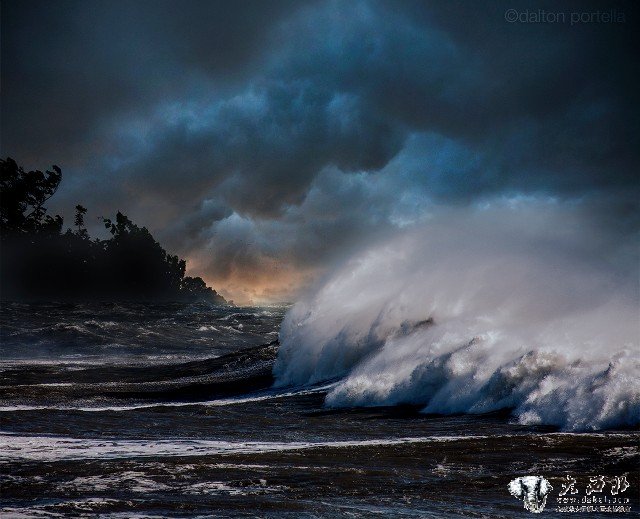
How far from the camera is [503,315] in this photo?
13633 millimetres

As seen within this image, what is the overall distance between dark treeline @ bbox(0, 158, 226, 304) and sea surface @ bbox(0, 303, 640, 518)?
87.5m

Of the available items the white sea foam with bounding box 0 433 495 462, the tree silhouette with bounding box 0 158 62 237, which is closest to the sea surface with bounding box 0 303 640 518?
the white sea foam with bounding box 0 433 495 462

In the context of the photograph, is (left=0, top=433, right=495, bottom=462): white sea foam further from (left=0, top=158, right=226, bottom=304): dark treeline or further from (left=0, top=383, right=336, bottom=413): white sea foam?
(left=0, top=158, right=226, bottom=304): dark treeline

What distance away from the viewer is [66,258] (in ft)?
334

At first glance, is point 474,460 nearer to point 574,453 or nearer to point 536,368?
point 574,453

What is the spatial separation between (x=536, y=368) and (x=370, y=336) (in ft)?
21.7

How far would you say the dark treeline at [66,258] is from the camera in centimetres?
9462

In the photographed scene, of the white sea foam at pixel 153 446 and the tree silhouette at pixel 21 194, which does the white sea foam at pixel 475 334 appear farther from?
the tree silhouette at pixel 21 194

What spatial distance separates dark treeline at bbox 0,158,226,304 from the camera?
310 ft

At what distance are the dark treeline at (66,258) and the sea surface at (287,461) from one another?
8745 centimetres

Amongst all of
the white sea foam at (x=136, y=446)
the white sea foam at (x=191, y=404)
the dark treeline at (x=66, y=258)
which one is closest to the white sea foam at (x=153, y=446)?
the white sea foam at (x=136, y=446)

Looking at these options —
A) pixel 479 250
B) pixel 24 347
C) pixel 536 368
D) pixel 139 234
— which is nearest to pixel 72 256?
pixel 139 234

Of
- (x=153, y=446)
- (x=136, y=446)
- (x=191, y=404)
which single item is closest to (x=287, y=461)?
(x=153, y=446)

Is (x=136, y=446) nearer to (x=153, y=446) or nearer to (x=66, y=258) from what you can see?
(x=153, y=446)
